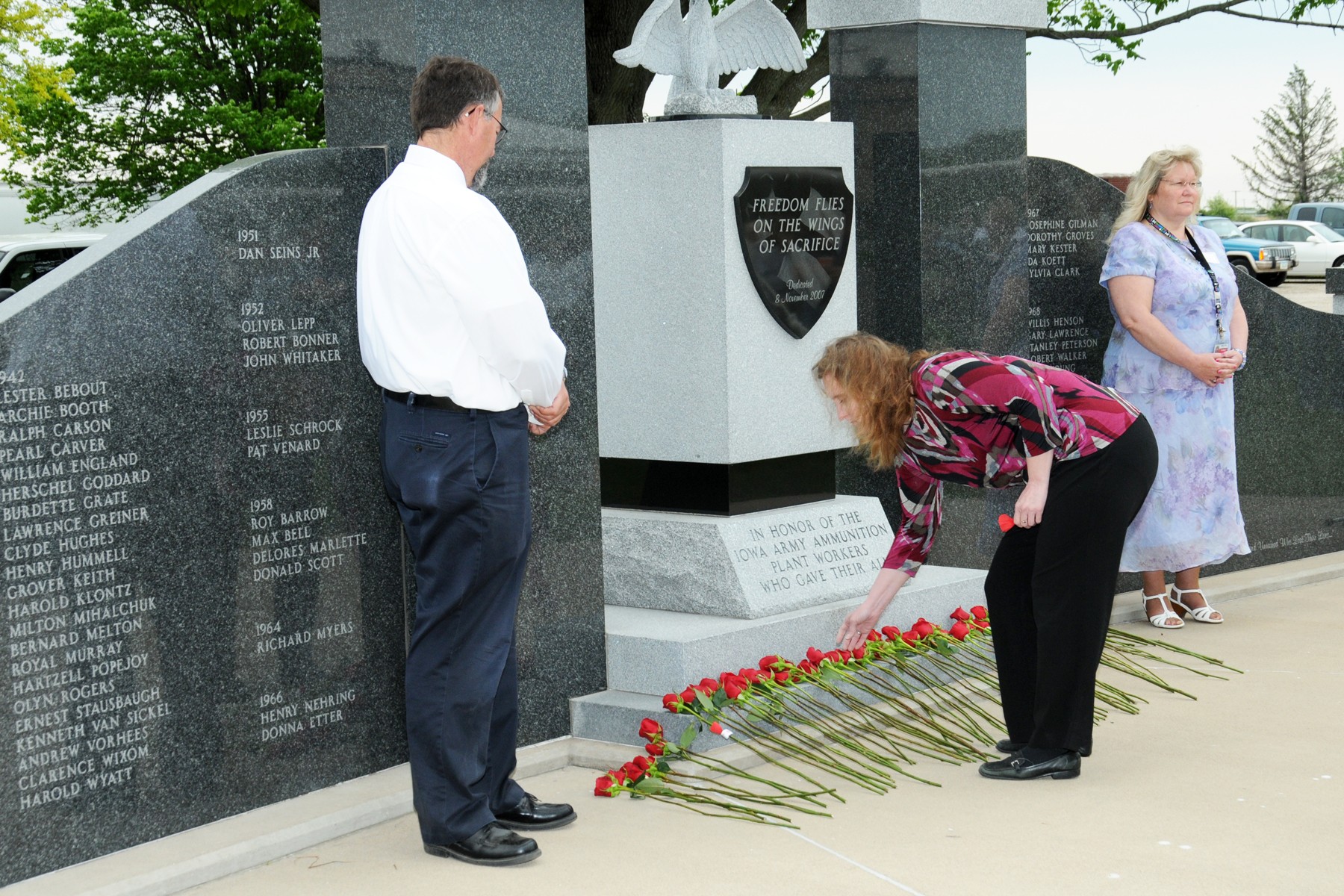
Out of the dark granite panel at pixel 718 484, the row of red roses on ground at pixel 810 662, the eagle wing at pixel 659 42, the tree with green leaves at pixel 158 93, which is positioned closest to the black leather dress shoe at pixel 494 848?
the row of red roses on ground at pixel 810 662

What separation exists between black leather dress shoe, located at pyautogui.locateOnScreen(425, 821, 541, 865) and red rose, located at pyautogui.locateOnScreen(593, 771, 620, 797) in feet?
1.65

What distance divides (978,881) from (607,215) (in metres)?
2.79

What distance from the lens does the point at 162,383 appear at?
12.5 feet

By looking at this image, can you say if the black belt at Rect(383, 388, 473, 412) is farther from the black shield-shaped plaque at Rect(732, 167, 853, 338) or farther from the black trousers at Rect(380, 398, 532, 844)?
the black shield-shaped plaque at Rect(732, 167, 853, 338)

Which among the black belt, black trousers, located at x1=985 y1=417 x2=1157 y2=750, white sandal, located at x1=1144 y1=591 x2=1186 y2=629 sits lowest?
white sandal, located at x1=1144 y1=591 x2=1186 y2=629

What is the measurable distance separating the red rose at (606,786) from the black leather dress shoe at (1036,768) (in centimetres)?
105

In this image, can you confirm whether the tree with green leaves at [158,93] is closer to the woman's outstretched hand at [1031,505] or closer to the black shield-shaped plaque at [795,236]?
the black shield-shaped plaque at [795,236]

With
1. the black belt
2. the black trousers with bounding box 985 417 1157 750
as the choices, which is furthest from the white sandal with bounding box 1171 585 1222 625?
the black belt

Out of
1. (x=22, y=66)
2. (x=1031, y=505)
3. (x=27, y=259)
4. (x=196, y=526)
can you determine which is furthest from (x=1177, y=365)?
(x=22, y=66)

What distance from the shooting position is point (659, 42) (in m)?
5.61

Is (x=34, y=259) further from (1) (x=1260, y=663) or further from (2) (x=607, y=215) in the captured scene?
(1) (x=1260, y=663)

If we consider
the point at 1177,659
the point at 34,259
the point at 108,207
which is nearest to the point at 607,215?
the point at 1177,659

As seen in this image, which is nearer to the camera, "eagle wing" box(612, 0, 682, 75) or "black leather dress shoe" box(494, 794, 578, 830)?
"black leather dress shoe" box(494, 794, 578, 830)

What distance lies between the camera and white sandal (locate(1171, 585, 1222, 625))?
6.27 m
